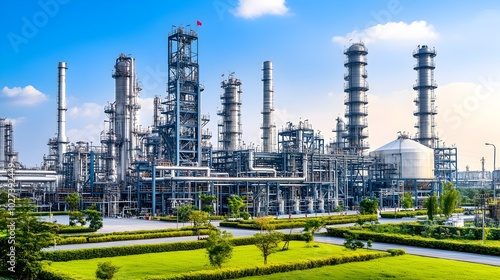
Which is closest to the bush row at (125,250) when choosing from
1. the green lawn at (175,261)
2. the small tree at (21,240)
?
the green lawn at (175,261)

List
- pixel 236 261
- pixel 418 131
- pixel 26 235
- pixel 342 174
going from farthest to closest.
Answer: pixel 418 131, pixel 342 174, pixel 236 261, pixel 26 235

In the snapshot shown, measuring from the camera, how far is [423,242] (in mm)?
29516

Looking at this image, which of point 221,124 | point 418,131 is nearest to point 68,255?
point 221,124

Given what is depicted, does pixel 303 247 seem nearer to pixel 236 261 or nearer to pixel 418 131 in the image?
pixel 236 261

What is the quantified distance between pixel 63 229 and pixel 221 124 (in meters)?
43.0

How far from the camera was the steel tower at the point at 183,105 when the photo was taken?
181 feet

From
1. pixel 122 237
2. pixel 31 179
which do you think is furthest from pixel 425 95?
pixel 122 237

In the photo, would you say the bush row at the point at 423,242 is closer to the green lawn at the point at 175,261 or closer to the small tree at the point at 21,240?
the green lawn at the point at 175,261

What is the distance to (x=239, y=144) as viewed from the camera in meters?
74.3

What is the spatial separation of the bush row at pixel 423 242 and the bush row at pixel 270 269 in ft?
18.5

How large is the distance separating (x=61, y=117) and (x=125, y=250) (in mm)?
43322

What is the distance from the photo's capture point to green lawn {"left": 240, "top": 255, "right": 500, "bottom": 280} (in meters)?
20.0

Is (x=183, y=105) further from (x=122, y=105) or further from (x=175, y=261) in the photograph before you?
(x=175, y=261)

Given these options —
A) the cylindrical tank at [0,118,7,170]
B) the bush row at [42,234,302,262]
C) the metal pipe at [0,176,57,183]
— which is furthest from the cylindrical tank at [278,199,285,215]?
the cylindrical tank at [0,118,7,170]
